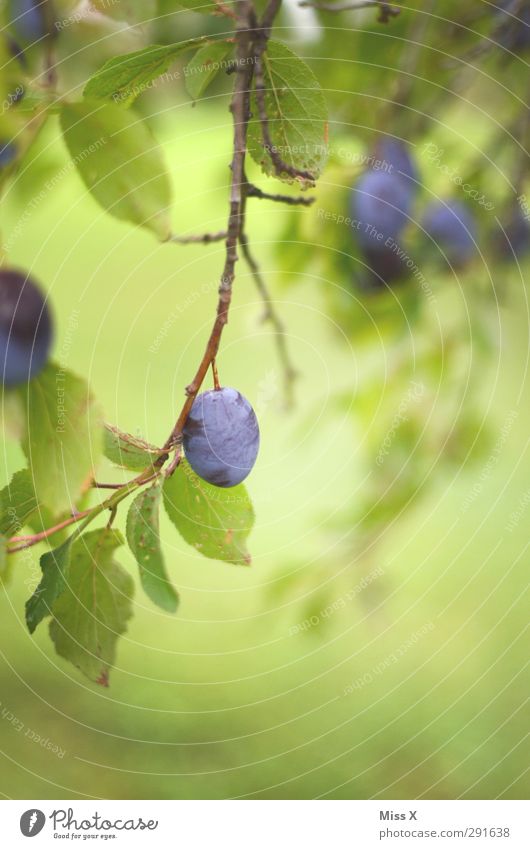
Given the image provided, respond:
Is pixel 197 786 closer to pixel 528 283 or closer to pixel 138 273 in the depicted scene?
pixel 138 273

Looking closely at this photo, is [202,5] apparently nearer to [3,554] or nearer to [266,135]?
[266,135]

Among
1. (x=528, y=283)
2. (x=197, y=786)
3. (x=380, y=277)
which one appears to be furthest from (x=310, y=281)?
(x=197, y=786)

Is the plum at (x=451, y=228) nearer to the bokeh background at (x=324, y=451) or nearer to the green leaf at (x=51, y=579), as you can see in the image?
the bokeh background at (x=324, y=451)

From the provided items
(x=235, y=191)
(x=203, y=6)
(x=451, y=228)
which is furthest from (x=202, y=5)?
(x=451, y=228)

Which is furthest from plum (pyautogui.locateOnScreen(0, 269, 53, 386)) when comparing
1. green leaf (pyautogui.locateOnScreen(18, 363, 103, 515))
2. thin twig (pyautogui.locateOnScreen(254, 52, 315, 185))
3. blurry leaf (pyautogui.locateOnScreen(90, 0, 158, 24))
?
blurry leaf (pyautogui.locateOnScreen(90, 0, 158, 24))

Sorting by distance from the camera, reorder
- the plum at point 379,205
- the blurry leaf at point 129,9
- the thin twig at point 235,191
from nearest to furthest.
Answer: the thin twig at point 235,191
the blurry leaf at point 129,9
the plum at point 379,205

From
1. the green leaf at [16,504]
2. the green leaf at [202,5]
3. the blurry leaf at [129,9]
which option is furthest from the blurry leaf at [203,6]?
the green leaf at [16,504]
